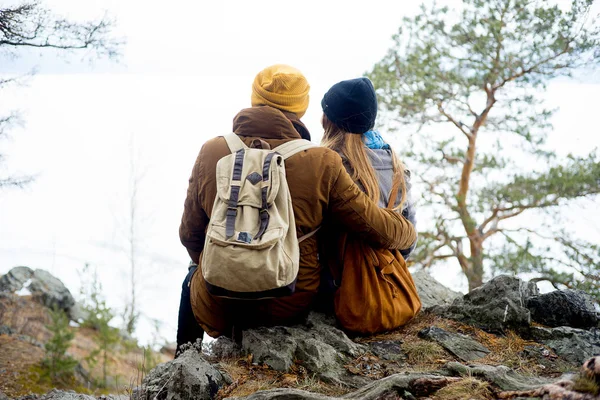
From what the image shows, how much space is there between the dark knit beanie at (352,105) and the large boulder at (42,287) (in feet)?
34.6

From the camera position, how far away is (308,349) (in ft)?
11.1

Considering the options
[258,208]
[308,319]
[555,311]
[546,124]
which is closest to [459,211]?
[546,124]

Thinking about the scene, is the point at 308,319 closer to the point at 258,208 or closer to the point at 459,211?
the point at 258,208

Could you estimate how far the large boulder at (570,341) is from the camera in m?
3.62

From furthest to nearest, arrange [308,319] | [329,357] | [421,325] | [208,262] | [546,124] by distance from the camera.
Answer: [546,124] < [421,325] < [308,319] < [329,357] < [208,262]

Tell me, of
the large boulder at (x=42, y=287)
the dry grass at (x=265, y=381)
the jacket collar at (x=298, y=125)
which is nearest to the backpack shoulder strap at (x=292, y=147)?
the jacket collar at (x=298, y=125)

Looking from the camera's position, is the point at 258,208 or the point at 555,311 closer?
the point at 258,208

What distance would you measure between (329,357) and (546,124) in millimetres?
8785

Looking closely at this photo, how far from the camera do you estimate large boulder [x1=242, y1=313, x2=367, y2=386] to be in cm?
327

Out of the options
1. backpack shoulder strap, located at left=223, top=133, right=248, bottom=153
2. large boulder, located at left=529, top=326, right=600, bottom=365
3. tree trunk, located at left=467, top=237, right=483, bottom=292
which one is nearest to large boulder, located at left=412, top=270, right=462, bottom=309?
large boulder, located at left=529, top=326, right=600, bottom=365

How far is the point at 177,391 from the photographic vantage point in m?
3.00

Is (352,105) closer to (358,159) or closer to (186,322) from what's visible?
(358,159)

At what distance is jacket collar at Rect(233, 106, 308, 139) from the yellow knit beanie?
0.14 metres

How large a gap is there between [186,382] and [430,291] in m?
2.78
